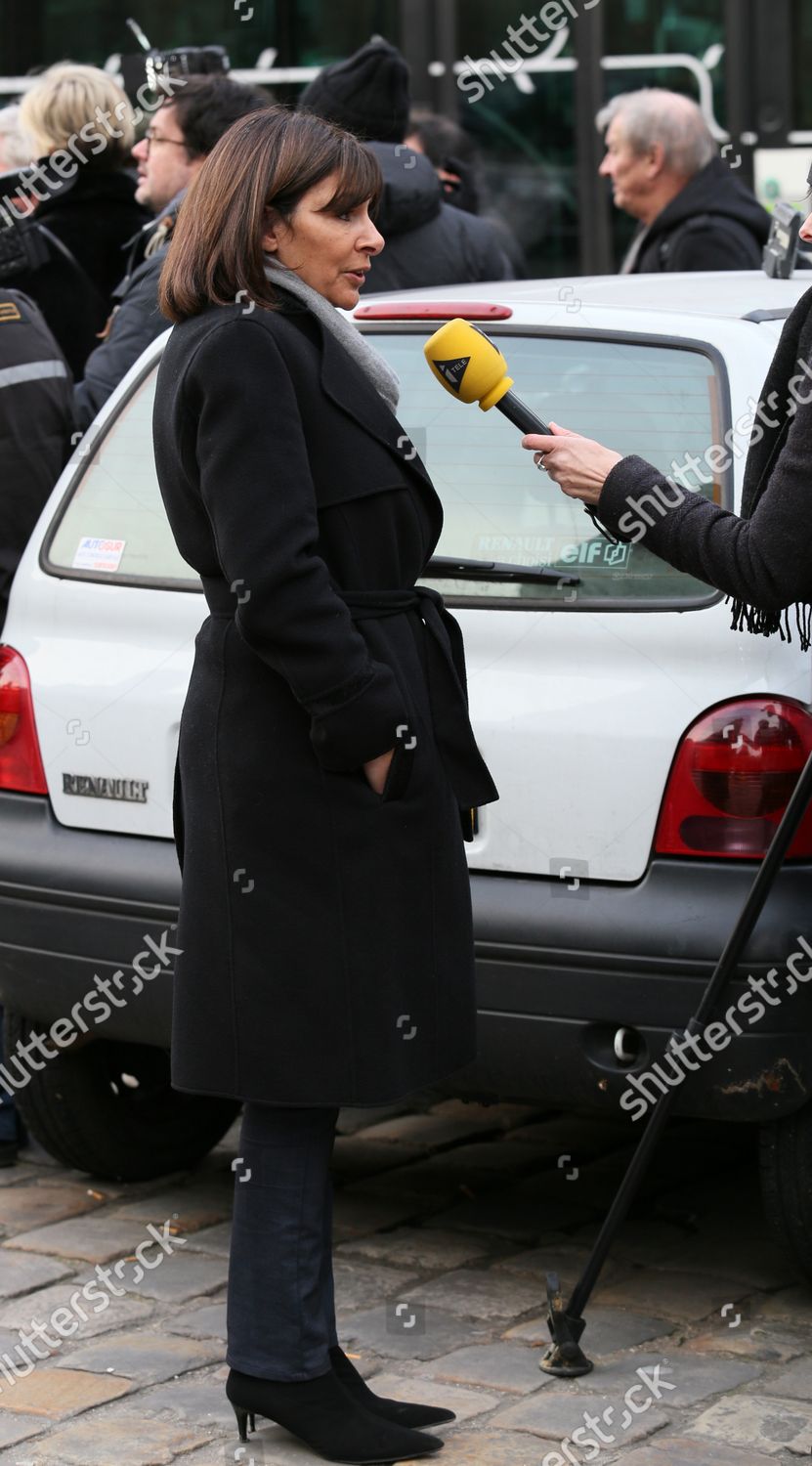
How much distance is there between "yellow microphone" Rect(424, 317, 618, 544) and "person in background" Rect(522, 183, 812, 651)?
0.06 m

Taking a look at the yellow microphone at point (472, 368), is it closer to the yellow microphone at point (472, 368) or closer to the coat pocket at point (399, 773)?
Answer: the yellow microphone at point (472, 368)

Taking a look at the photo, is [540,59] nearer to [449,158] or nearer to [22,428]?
[449,158]

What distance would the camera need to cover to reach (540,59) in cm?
1012

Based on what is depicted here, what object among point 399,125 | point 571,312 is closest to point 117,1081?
point 571,312

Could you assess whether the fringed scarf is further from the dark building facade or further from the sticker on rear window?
the dark building facade

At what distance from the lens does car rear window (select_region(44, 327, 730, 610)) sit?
374cm

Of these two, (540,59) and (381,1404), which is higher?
(540,59)

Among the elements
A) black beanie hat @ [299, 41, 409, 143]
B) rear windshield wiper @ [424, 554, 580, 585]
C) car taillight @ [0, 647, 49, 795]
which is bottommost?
car taillight @ [0, 647, 49, 795]

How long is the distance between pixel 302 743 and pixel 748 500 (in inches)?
30.4

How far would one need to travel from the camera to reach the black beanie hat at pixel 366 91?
6.22m

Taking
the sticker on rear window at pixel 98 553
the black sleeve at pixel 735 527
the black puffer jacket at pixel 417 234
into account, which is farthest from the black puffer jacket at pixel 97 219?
the black sleeve at pixel 735 527

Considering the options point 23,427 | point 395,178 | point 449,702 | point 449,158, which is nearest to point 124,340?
point 23,427

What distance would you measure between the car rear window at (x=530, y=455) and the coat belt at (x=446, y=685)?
54 cm

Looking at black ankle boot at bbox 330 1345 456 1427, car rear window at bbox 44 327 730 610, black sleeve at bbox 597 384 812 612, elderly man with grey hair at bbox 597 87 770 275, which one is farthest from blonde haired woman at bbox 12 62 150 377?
black ankle boot at bbox 330 1345 456 1427
